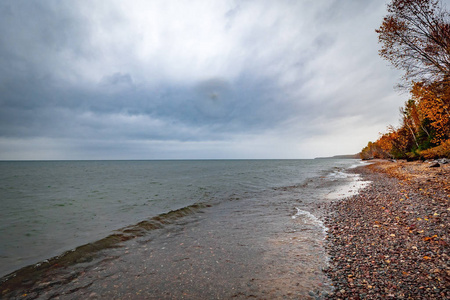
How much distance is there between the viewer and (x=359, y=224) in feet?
34.6

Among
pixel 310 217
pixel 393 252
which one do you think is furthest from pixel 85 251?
pixel 310 217

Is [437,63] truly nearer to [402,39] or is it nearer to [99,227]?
[402,39]

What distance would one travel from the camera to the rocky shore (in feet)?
16.6

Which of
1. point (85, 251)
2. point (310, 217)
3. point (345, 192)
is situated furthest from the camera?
point (345, 192)

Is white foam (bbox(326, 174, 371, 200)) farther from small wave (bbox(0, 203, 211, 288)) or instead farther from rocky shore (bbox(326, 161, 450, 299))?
small wave (bbox(0, 203, 211, 288))

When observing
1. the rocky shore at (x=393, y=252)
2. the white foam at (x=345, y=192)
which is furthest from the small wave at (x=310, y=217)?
the white foam at (x=345, y=192)

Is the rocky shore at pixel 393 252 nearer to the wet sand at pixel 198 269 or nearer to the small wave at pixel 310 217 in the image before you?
the small wave at pixel 310 217

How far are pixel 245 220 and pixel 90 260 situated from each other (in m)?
9.09

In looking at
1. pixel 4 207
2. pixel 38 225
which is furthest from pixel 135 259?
pixel 4 207

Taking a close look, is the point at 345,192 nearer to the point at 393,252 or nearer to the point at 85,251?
the point at 393,252

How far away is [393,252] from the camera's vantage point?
6.92 meters

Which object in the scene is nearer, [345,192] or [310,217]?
[310,217]

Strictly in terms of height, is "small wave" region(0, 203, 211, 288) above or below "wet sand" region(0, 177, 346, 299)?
below

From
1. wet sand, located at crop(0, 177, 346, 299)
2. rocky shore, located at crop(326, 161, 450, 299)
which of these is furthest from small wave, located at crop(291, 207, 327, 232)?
rocky shore, located at crop(326, 161, 450, 299)
